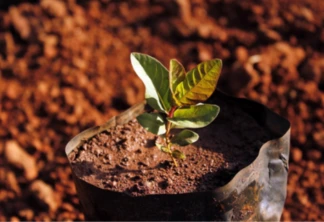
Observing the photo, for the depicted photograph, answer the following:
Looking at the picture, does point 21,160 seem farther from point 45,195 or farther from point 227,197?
point 227,197

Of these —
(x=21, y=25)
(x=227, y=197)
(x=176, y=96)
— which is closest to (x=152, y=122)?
(x=176, y=96)

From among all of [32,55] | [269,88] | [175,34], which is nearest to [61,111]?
[32,55]

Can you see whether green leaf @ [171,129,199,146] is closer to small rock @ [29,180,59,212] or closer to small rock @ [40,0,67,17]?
small rock @ [29,180,59,212]

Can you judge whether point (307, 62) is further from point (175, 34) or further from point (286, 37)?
point (175, 34)

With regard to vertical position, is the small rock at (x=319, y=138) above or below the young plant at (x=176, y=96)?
below

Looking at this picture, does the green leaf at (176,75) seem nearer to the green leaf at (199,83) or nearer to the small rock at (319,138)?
the green leaf at (199,83)

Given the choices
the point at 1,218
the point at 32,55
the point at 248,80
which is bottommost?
the point at 1,218

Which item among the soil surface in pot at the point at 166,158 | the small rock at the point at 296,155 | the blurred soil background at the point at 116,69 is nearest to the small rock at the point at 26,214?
the blurred soil background at the point at 116,69
